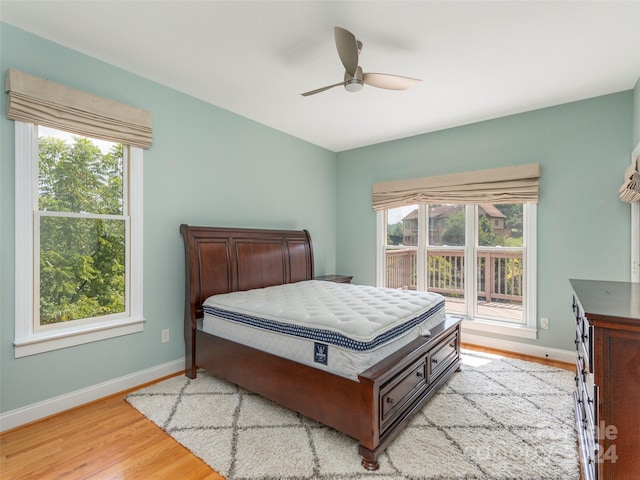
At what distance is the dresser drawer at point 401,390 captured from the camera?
5.96ft

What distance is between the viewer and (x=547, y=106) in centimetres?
328

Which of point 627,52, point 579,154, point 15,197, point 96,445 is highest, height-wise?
point 627,52

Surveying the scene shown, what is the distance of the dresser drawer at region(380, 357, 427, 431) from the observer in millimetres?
1817

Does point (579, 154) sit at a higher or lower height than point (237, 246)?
higher

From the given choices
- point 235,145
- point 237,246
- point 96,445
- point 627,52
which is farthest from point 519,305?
point 96,445

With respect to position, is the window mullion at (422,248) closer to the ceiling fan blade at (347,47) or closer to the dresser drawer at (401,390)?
the dresser drawer at (401,390)

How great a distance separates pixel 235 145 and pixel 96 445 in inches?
112

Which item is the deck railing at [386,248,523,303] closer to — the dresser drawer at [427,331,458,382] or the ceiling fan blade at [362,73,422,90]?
the dresser drawer at [427,331,458,382]

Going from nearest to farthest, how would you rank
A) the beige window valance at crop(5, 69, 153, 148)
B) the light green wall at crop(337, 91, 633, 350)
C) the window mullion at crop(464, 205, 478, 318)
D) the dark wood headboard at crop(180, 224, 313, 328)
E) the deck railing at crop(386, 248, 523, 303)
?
the beige window valance at crop(5, 69, 153, 148) → the dark wood headboard at crop(180, 224, 313, 328) → the light green wall at crop(337, 91, 633, 350) → the deck railing at crop(386, 248, 523, 303) → the window mullion at crop(464, 205, 478, 318)

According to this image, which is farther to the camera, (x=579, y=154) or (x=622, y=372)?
(x=579, y=154)

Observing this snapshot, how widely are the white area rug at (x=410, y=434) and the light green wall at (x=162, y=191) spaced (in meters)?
0.47

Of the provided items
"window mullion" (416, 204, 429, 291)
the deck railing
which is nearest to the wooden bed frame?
the deck railing

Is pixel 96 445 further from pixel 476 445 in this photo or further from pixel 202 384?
pixel 476 445

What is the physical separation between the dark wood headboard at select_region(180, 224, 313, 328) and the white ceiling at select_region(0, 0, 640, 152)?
1.39 m
